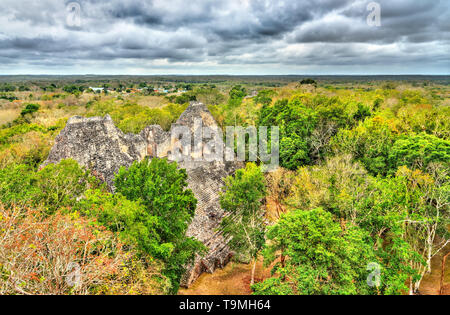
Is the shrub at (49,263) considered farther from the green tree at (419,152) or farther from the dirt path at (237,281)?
the green tree at (419,152)

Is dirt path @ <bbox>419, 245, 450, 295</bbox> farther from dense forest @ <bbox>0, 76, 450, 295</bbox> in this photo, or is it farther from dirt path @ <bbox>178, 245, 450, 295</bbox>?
dense forest @ <bbox>0, 76, 450, 295</bbox>

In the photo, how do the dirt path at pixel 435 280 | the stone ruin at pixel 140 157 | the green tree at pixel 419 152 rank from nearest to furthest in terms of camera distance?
the dirt path at pixel 435 280
the stone ruin at pixel 140 157
the green tree at pixel 419 152

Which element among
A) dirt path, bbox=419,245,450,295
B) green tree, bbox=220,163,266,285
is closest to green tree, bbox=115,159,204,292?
green tree, bbox=220,163,266,285

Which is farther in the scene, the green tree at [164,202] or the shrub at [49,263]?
the green tree at [164,202]

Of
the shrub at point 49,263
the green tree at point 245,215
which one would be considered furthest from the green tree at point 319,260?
the shrub at point 49,263

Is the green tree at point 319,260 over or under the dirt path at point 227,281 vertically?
over

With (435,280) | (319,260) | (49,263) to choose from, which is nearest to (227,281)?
(319,260)

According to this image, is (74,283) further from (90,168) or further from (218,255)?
(218,255)

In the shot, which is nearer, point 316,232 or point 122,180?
point 316,232
